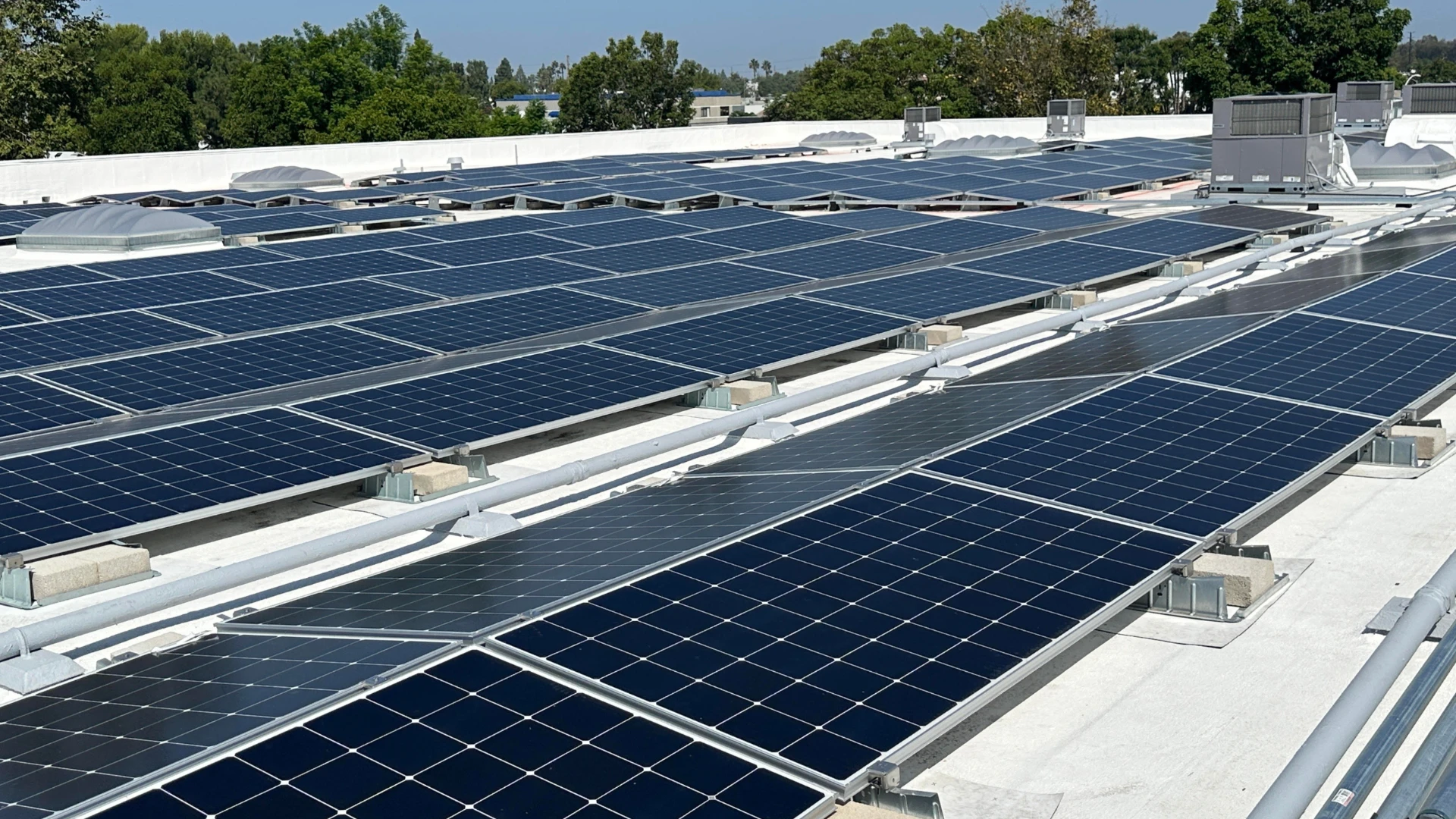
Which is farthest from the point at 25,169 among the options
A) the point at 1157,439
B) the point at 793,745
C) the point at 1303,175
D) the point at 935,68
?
the point at 935,68

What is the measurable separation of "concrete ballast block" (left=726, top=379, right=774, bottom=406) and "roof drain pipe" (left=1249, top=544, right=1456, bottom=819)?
382 inches

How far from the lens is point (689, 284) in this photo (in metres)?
25.4

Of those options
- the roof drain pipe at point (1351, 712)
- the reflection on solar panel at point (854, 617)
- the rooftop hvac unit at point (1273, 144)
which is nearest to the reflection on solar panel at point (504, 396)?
the reflection on solar panel at point (854, 617)

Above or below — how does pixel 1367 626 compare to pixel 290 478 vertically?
below

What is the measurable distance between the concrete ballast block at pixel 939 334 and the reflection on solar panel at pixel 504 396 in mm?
5224

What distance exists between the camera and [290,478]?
1352 centimetres

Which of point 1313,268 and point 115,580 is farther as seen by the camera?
point 1313,268

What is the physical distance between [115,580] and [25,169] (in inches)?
1717

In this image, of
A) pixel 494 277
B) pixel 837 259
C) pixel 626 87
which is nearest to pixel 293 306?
pixel 494 277

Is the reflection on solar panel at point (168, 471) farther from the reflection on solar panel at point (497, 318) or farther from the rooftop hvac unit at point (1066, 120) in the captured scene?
the rooftop hvac unit at point (1066, 120)

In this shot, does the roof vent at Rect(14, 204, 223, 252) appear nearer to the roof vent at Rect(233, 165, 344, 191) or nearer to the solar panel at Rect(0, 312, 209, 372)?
the solar panel at Rect(0, 312, 209, 372)

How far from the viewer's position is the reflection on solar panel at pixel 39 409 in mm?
15461

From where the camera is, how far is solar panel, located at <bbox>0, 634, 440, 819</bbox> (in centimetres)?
721

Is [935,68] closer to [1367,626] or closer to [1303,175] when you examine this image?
[1303,175]
